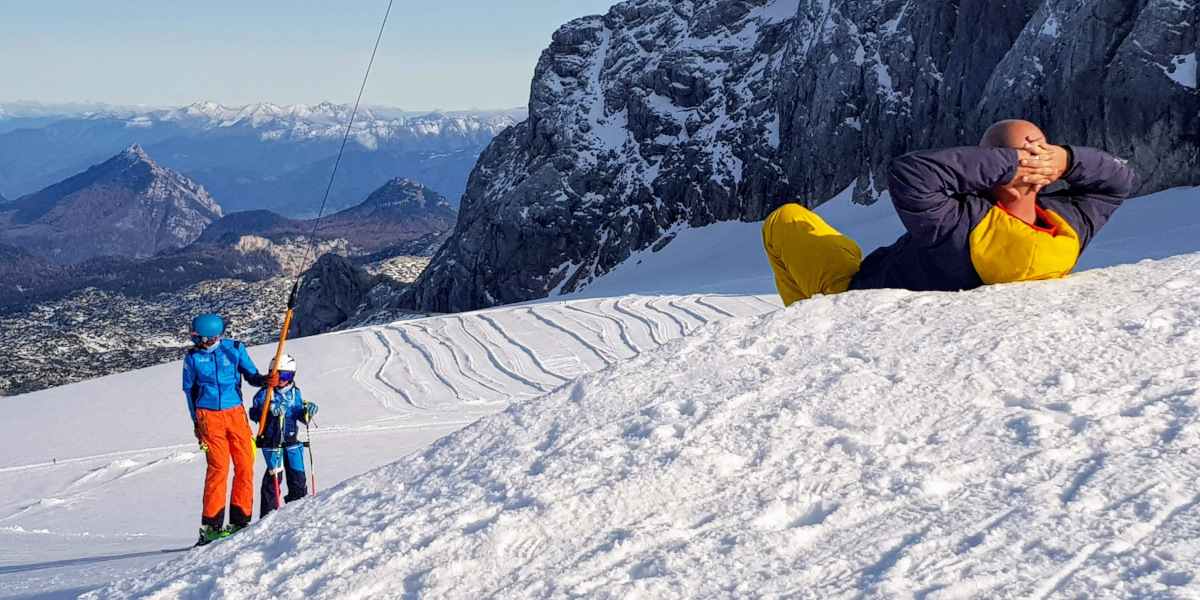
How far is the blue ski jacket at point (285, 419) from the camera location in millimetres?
7584

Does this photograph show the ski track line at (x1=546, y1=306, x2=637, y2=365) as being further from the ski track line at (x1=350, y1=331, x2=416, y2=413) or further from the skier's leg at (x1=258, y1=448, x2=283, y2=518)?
the skier's leg at (x1=258, y1=448, x2=283, y2=518)

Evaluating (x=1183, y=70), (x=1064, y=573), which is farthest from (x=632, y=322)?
(x=1183, y=70)

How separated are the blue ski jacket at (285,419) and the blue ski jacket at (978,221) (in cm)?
490

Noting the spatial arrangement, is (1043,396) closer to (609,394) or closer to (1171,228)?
(609,394)

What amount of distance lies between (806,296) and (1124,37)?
32965mm

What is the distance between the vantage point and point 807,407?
142 inches

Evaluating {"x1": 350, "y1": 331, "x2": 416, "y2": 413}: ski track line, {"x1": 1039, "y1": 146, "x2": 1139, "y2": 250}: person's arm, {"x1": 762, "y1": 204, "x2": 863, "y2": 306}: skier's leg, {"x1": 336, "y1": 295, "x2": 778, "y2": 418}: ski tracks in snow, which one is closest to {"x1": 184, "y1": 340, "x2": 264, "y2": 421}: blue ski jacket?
{"x1": 762, "y1": 204, "x2": 863, "y2": 306}: skier's leg

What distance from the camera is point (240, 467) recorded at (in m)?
7.15

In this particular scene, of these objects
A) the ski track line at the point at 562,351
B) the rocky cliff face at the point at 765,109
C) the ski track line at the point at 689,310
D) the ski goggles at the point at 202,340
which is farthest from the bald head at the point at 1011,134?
the rocky cliff face at the point at 765,109

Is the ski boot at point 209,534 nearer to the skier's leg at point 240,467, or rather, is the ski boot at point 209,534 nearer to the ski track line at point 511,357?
the skier's leg at point 240,467

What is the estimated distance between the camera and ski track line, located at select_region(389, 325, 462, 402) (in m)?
16.3

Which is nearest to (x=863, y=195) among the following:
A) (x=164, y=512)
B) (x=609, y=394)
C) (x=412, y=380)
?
(x=412, y=380)

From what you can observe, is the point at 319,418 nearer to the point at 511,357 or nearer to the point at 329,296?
the point at 511,357

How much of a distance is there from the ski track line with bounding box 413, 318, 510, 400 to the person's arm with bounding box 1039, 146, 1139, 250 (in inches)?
456
